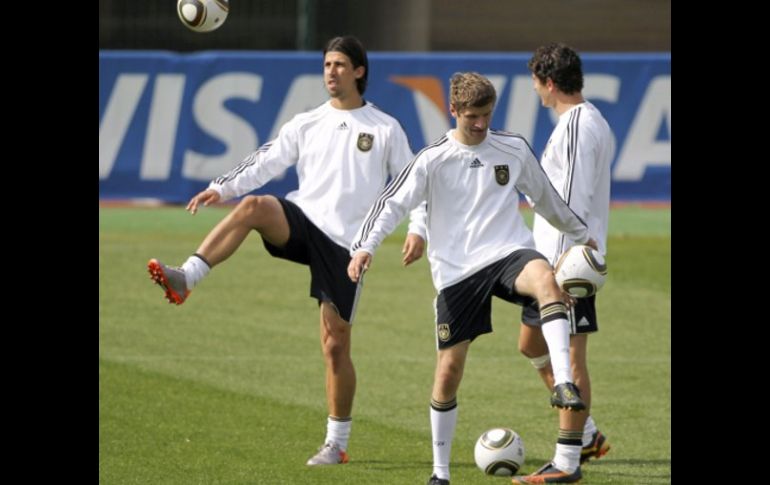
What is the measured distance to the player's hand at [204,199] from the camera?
9.09 meters

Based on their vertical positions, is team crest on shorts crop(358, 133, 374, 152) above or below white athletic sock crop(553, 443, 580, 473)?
above

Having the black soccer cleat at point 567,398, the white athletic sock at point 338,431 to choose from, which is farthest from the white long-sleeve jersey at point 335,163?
the black soccer cleat at point 567,398

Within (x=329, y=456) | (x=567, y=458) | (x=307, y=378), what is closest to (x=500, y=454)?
(x=567, y=458)

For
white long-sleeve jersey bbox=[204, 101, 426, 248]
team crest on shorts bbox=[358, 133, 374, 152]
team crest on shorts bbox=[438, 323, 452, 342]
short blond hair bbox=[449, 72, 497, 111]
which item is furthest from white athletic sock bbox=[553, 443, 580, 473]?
team crest on shorts bbox=[358, 133, 374, 152]

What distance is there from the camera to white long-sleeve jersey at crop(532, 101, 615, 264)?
8945mm

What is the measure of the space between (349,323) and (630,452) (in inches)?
80.6

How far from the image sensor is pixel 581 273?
841 cm

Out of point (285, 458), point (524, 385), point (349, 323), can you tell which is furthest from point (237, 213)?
point (524, 385)

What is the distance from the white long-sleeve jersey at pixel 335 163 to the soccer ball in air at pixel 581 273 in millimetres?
1558

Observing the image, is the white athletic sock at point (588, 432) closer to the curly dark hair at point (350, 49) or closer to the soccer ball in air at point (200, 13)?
the curly dark hair at point (350, 49)

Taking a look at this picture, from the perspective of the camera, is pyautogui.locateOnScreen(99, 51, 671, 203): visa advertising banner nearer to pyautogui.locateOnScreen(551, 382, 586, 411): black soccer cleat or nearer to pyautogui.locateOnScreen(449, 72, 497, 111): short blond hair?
pyautogui.locateOnScreen(449, 72, 497, 111): short blond hair

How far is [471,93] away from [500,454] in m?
2.16

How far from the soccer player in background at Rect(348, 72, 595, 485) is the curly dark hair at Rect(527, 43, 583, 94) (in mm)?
698
